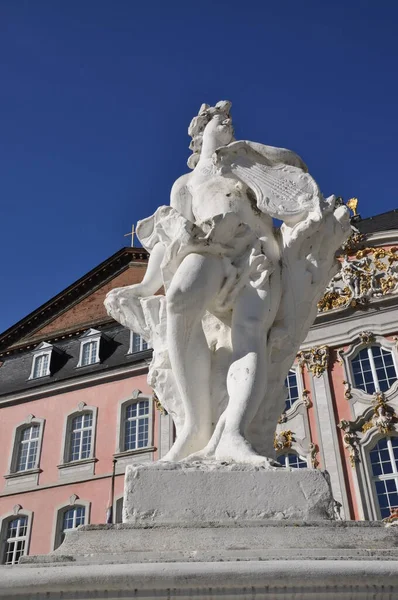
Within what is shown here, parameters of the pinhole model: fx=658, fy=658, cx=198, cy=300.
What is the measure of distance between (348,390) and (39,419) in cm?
1266

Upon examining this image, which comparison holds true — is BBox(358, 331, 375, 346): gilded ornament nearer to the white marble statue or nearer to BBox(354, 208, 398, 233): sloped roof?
BBox(354, 208, 398, 233): sloped roof

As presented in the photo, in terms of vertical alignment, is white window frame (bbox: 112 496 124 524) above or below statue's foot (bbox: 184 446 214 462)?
above

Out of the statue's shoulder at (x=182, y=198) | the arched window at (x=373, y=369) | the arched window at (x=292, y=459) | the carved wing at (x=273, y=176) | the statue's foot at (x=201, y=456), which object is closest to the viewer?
the statue's foot at (x=201, y=456)

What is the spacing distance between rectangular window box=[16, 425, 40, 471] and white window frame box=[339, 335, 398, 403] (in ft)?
41.2

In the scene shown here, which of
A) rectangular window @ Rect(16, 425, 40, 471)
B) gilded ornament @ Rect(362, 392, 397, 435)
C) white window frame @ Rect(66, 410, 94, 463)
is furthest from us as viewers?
rectangular window @ Rect(16, 425, 40, 471)

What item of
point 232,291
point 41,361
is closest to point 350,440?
point 41,361

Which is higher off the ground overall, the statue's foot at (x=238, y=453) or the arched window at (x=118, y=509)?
the arched window at (x=118, y=509)

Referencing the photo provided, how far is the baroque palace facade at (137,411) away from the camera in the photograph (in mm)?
19812

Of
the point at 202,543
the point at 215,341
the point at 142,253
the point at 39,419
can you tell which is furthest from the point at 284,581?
the point at 142,253

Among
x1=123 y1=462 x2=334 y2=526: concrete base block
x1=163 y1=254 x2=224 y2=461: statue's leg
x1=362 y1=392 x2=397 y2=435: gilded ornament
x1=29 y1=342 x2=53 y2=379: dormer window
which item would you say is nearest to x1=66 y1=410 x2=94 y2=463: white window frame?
x1=29 y1=342 x2=53 y2=379: dormer window

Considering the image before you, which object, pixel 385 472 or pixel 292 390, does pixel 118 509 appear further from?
pixel 385 472

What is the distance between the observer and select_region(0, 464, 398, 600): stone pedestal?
260 centimetres

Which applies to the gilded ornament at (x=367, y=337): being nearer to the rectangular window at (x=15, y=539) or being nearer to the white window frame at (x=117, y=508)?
the white window frame at (x=117, y=508)

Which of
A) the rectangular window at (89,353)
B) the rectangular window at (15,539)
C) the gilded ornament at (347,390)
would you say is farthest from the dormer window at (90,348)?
the gilded ornament at (347,390)
